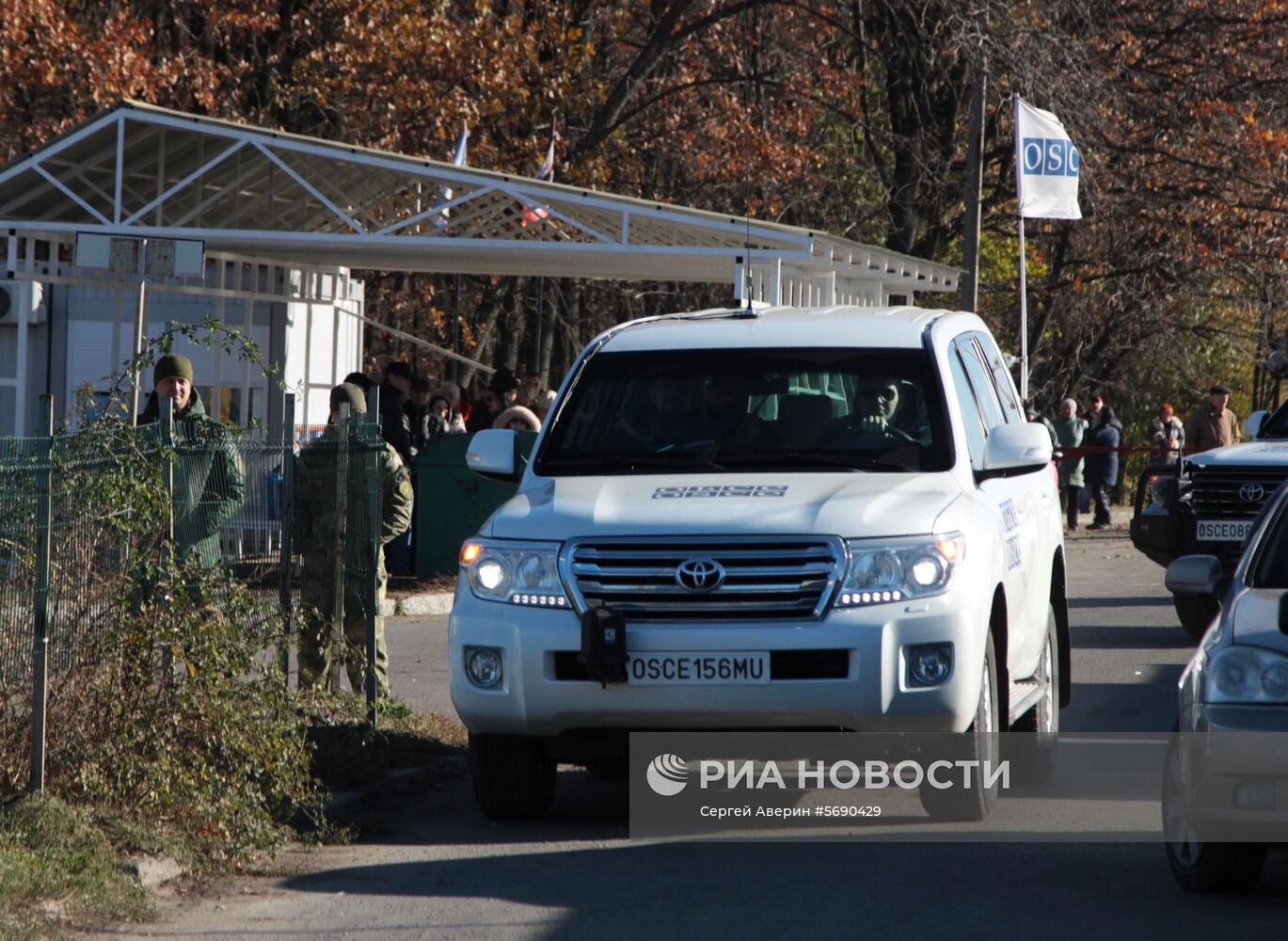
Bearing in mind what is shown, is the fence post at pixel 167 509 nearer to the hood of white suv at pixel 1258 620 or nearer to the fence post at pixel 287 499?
the fence post at pixel 287 499

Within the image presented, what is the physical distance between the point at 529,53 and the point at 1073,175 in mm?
8724

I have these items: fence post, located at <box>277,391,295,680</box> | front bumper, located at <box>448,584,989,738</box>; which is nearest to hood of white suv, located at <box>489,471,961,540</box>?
front bumper, located at <box>448,584,989,738</box>

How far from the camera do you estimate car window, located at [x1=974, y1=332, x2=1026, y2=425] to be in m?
9.62

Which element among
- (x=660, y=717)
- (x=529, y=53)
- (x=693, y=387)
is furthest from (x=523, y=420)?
(x=529, y=53)

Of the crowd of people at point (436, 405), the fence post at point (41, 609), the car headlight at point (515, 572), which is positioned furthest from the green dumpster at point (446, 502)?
the fence post at point (41, 609)

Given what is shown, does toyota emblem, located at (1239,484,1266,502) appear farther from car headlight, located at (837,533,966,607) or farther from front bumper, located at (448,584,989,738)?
car headlight, located at (837,533,966,607)

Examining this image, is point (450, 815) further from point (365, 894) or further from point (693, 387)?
point (693, 387)

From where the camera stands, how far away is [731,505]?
23.9ft

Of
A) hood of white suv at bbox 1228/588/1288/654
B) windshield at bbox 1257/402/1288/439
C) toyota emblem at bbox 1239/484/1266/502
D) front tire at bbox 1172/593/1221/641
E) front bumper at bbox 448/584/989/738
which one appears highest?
windshield at bbox 1257/402/1288/439

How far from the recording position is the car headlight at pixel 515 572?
7254mm

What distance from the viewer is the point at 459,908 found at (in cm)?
643

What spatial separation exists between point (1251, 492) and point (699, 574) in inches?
329

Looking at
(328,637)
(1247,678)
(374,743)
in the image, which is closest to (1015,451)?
(1247,678)

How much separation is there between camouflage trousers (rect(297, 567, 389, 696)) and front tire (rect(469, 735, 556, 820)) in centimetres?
119
